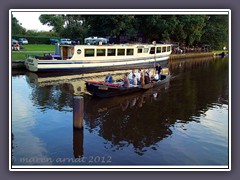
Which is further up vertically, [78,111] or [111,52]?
[111,52]

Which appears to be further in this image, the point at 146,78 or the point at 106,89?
the point at 146,78

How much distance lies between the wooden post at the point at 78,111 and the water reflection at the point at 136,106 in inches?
11.9

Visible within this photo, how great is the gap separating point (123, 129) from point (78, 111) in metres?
2.24

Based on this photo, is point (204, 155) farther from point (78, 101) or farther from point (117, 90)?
point (117, 90)

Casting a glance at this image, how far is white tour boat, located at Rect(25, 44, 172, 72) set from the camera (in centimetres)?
2959

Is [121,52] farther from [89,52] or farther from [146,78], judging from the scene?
[146,78]

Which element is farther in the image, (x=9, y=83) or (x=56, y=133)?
(x=56, y=133)

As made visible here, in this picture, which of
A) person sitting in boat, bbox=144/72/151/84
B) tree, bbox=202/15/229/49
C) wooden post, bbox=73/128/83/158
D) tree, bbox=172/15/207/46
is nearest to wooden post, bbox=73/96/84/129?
wooden post, bbox=73/128/83/158

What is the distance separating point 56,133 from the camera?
43.9 feet

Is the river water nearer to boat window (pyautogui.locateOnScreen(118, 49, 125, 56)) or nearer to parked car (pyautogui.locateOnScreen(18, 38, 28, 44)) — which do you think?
boat window (pyautogui.locateOnScreen(118, 49, 125, 56))

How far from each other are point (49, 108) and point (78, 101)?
15.5 ft

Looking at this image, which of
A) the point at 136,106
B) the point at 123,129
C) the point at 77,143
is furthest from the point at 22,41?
the point at 77,143

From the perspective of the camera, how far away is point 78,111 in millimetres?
13086

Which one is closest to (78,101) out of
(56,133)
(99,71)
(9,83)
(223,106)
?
(56,133)
